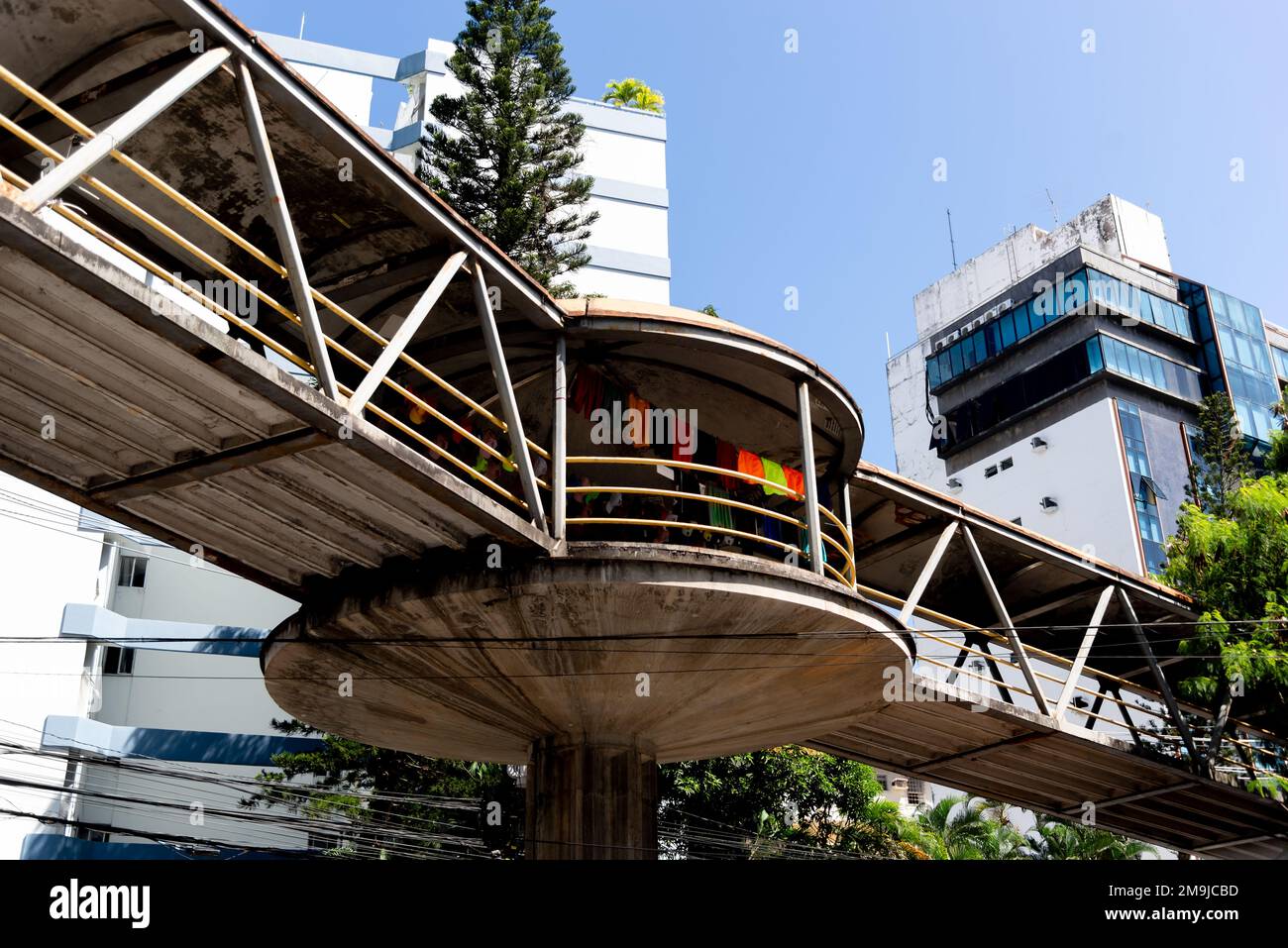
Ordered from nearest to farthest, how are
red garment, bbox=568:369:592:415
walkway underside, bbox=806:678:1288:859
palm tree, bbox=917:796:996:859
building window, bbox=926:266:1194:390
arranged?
red garment, bbox=568:369:592:415 < walkway underside, bbox=806:678:1288:859 < palm tree, bbox=917:796:996:859 < building window, bbox=926:266:1194:390

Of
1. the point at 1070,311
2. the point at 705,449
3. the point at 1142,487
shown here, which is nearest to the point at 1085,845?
the point at 1142,487

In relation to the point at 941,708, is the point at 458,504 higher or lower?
higher

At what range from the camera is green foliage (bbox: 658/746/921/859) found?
29.7m

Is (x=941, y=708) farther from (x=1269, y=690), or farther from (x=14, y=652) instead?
(x=14, y=652)

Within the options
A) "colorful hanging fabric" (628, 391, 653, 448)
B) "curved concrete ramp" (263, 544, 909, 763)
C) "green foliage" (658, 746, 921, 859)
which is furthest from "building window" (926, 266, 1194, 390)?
"colorful hanging fabric" (628, 391, 653, 448)

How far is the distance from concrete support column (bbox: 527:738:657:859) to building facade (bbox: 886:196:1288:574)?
47.9m

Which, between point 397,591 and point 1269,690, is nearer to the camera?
point 397,591

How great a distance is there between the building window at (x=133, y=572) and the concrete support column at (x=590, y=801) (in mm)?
25745

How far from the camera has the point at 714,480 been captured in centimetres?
1723

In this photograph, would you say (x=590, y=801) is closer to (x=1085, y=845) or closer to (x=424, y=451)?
(x=424, y=451)

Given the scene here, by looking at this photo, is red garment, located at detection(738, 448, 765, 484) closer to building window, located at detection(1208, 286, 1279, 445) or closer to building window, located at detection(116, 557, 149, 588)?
building window, located at detection(116, 557, 149, 588)
